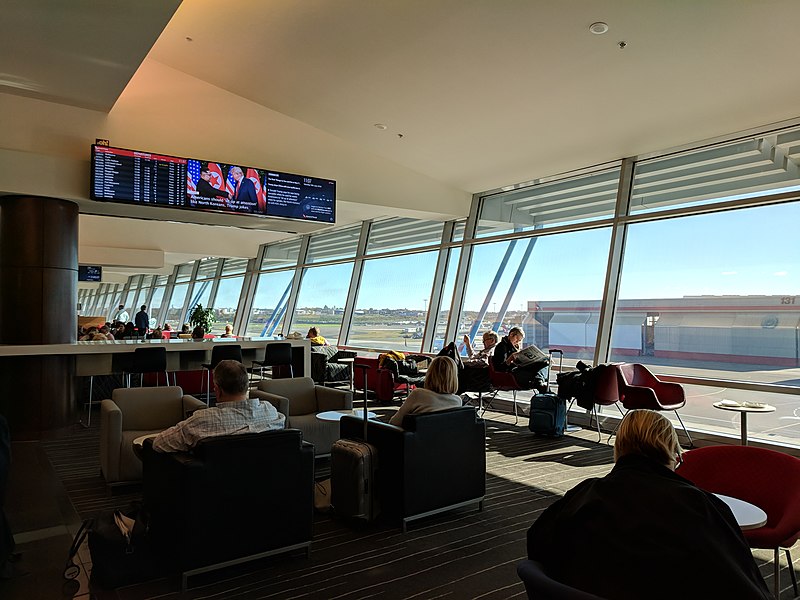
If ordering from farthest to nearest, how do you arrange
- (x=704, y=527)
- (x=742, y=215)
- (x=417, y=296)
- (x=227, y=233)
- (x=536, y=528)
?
(x=227, y=233) < (x=417, y=296) < (x=742, y=215) < (x=536, y=528) < (x=704, y=527)

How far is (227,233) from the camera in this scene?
14.6 metres

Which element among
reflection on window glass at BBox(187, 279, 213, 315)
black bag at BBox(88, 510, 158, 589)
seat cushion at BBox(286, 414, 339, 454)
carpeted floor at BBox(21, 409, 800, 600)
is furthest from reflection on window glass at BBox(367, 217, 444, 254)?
reflection on window glass at BBox(187, 279, 213, 315)

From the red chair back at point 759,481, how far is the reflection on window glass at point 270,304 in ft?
39.4

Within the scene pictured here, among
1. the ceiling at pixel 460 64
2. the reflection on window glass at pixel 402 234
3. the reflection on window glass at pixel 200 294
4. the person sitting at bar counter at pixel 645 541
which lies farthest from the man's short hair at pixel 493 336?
the reflection on window glass at pixel 200 294

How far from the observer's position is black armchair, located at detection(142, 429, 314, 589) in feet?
9.81

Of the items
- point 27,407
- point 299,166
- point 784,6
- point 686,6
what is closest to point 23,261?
point 27,407

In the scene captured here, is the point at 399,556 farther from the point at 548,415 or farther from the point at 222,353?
the point at 222,353

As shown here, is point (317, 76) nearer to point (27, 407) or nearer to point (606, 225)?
point (606, 225)

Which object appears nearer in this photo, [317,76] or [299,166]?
[317,76]

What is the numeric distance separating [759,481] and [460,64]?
458cm

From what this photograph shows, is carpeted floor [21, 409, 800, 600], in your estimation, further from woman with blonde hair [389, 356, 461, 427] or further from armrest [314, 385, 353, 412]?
armrest [314, 385, 353, 412]

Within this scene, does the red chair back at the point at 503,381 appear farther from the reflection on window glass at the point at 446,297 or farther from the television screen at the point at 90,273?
the television screen at the point at 90,273

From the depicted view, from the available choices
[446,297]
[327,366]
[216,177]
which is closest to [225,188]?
[216,177]

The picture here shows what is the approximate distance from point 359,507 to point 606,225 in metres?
5.29
